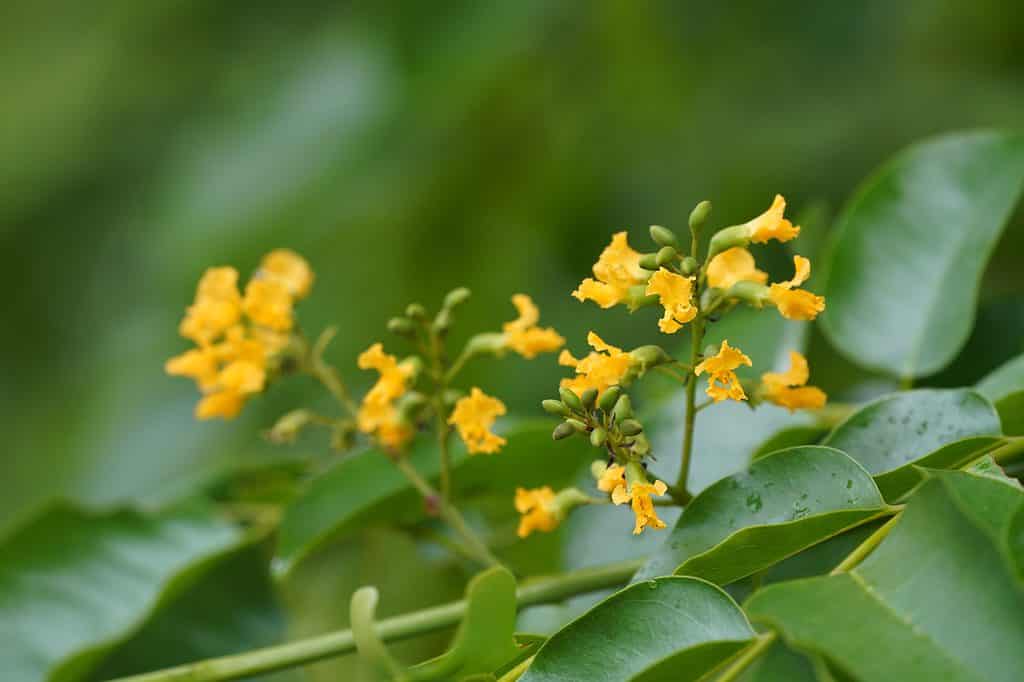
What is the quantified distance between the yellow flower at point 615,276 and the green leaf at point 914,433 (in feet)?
0.78

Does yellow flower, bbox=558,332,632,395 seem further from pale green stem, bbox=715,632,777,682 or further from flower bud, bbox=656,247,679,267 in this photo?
pale green stem, bbox=715,632,777,682

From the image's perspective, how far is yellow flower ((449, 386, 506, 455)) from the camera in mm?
1172

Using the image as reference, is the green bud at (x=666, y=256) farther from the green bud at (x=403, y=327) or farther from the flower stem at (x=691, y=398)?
the green bud at (x=403, y=327)

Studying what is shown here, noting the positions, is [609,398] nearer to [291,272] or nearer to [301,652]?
[301,652]

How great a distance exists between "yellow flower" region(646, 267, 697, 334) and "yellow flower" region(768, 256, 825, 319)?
98 millimetres

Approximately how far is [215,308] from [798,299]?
69 cm

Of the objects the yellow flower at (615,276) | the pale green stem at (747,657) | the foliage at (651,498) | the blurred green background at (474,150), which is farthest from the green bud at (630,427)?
the blurred green background at (474,150)

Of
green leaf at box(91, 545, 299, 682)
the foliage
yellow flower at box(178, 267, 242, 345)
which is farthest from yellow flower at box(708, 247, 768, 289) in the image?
green leaf at box(91, 545, 299, 682)

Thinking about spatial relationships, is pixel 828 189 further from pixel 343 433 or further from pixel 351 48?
pixel 343 433

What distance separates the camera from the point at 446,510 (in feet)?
4.26

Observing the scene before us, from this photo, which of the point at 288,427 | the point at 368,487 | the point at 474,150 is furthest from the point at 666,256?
the point at 474,150

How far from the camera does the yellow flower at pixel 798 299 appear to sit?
1030 millimetres

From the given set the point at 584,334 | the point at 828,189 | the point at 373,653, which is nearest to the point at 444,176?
the point at 584,334

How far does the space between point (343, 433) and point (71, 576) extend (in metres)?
0.54
